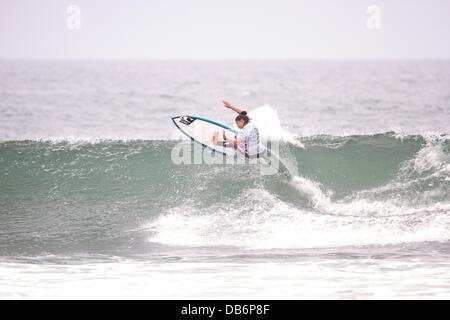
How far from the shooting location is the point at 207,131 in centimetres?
1670

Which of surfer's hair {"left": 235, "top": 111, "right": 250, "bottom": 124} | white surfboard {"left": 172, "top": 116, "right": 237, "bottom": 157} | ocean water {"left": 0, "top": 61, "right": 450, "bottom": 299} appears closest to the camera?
ocean water {"left": 0, "top": 61, "right": 450, "bottom": 299}

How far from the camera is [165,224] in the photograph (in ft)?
48.2

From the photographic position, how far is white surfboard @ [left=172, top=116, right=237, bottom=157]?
16516mm

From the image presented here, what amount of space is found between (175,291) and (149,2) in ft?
584

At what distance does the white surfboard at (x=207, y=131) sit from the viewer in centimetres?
1652
